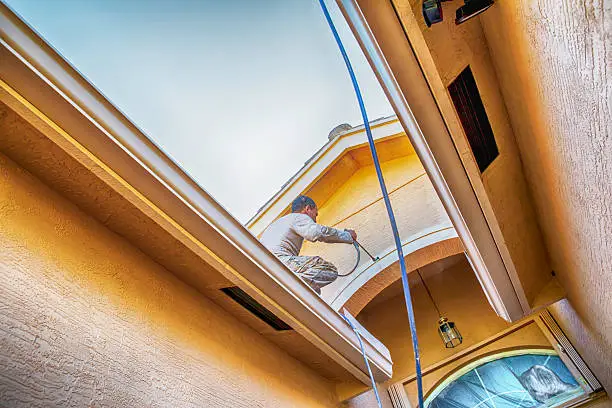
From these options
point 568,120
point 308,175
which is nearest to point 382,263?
point 308,175

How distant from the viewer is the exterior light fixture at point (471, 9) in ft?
10.3

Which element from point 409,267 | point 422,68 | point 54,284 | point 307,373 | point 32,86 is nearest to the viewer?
point 32,86

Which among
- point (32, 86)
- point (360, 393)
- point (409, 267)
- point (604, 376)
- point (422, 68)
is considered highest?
point (409, 267)

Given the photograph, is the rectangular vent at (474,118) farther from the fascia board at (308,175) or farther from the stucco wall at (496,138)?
the fascia board at (308,175)

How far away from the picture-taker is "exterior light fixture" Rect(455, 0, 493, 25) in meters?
3.13

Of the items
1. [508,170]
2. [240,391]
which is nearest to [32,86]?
[240,391]

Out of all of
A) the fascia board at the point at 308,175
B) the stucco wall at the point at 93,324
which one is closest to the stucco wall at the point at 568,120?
the stucco wall at the point at 93,324

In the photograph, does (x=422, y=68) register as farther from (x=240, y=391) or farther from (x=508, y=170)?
(x=240, y=391)

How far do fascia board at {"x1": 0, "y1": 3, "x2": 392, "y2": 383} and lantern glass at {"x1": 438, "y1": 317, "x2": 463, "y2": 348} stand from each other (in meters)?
2.50

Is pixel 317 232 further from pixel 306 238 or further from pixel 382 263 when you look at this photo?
pixel 382 263

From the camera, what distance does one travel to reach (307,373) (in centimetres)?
516

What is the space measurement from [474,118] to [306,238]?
7.26ft

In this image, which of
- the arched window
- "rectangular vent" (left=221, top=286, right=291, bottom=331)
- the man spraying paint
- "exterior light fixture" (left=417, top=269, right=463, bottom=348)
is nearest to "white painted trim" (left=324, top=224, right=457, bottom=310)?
the man spraying paint

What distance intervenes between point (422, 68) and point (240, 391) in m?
2.58
